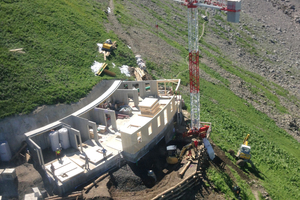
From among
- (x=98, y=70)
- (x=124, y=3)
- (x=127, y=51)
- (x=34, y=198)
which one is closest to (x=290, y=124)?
(x=127, y=51)

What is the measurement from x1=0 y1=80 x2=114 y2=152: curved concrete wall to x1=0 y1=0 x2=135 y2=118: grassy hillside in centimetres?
64

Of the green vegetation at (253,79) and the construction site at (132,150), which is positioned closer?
the construction site at (132,150)

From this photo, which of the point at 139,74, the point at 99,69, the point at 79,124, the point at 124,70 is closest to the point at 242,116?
the point at 139,74

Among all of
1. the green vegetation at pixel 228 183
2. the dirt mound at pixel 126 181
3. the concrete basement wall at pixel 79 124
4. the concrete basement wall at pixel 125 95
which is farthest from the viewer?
the concrete basement wall at pixel 125 95

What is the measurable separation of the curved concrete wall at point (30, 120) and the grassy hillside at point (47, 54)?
64 cm

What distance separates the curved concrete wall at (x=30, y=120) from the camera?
25.1 metres

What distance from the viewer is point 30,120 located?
2636 centimetres

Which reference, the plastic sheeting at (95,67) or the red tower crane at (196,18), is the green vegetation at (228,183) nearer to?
the red tower crane at (196,18)

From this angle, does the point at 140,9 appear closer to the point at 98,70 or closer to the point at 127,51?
the point at 127,51

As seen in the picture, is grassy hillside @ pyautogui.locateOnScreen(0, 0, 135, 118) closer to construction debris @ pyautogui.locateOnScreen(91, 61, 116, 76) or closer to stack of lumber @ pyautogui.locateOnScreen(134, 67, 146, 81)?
construction debris @ pyautogui.locateOnScreen(91, 61, 116, 76)

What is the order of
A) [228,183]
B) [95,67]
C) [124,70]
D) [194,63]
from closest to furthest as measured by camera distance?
[228,183], [194,63], [95,67], [124,70]

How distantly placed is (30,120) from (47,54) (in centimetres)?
1124

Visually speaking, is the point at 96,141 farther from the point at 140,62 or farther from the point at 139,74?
the point at 140,62

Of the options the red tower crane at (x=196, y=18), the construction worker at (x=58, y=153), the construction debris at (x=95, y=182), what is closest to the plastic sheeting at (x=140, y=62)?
the red tower crane at (x=196, y=18)
